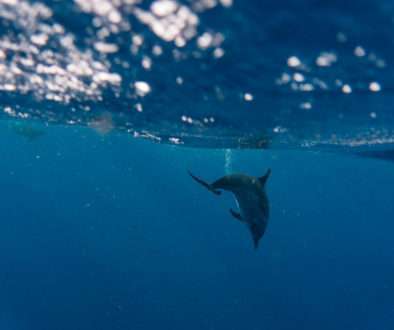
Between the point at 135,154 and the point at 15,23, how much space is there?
42853 millimetres

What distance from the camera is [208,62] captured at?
305 inches

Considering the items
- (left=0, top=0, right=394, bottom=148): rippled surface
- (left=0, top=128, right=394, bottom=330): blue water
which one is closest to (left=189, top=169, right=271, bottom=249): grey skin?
(left=0, top=0, right=394, bottom=148): rippled surface

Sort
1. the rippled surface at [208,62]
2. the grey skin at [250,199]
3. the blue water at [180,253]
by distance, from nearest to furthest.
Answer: the rippled surface at [208,62] → the grey skin at [250,199] → the blue water at [180,253]

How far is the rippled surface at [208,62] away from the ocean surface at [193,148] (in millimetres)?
43

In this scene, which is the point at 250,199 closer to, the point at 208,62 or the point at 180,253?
the point at 208,62

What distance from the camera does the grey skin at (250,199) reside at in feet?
27.2

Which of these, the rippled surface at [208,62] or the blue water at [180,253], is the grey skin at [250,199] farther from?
the blue water at [180,253]

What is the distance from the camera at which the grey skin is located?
8281 mm

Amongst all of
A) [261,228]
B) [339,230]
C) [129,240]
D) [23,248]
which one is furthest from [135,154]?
[339,230]

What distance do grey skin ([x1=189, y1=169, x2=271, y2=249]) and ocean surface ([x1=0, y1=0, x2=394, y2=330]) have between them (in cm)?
231

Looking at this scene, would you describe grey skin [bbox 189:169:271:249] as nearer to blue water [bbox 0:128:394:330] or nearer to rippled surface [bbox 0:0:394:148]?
rippled surface [bbox 0:0:394:148]

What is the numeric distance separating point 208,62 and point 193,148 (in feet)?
76.7

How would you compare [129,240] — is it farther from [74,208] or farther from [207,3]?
[207,3]

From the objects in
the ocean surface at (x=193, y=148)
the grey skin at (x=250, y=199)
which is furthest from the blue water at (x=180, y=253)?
the grey skin at (x=250, y=199)
